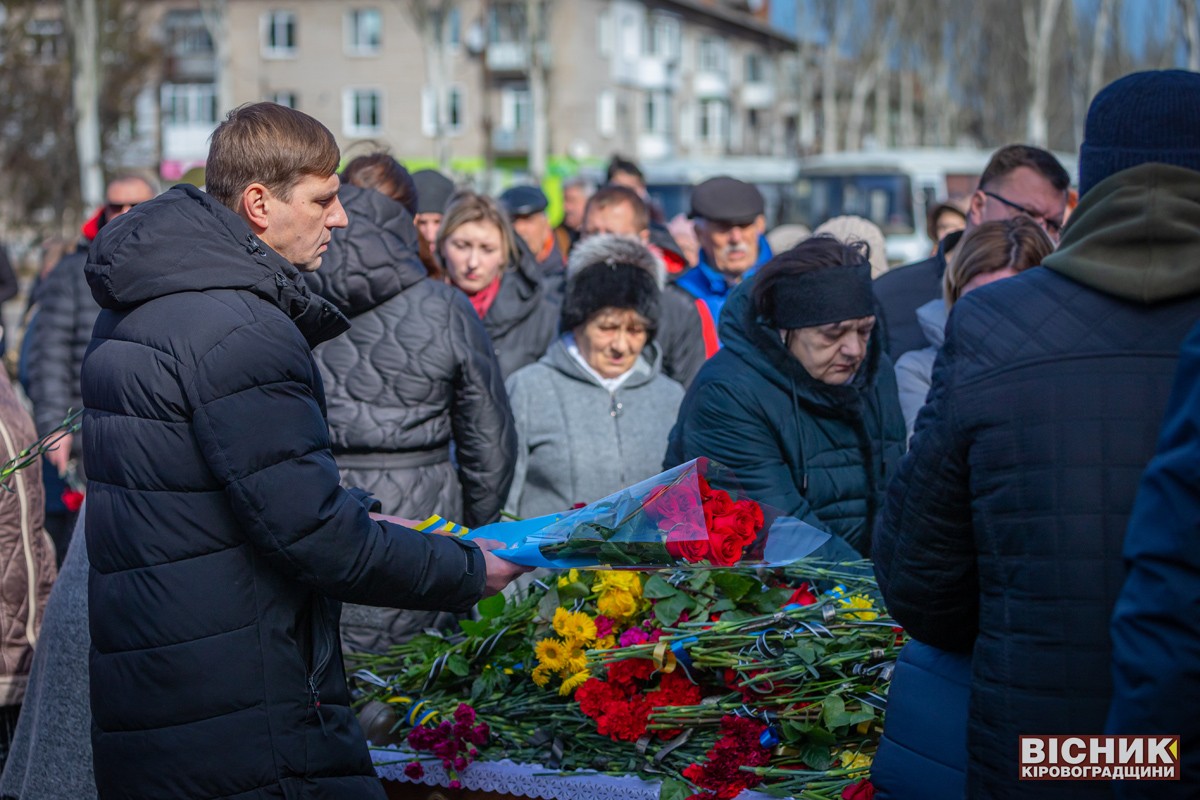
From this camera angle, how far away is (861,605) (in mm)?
3598

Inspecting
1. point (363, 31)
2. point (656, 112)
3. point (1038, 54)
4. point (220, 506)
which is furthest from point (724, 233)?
point (656, 112)

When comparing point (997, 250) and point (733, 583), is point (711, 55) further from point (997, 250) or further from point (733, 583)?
point (733, 583)

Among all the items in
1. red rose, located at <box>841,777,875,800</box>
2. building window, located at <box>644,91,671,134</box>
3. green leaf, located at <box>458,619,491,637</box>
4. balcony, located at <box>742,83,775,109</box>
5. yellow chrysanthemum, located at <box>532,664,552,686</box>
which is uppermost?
balcony, located at <box>742,83,775,109</box>

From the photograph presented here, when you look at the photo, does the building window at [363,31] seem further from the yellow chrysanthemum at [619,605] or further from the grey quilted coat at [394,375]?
the yellow chrysanthemum at [619,605]

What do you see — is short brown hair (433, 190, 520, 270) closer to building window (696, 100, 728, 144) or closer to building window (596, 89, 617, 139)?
building window (596, 89, 617, 139)

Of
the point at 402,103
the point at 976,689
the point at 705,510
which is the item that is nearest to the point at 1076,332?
the point at 976,689

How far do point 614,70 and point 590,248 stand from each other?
4867 centimetres

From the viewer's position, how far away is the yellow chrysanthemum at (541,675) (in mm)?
3680

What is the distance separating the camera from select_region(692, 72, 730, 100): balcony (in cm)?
6253

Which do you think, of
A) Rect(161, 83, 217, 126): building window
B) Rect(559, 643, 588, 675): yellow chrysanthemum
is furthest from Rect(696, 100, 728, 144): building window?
Rect(559, 643, 588, 675): yellow chrysanthemum

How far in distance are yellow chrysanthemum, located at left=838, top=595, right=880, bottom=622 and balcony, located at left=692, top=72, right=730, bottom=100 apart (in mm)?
60482

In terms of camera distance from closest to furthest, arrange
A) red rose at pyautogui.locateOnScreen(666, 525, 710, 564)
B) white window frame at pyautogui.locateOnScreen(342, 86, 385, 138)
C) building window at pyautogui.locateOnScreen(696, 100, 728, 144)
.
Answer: red rose at pyautogui.locateOnScreen(666, 525, 710, 564) → white window frame at pyautogui.locateOnScreen(342, 86, 385, 138) → building window at pyautogui.locateOnScreen(696, 100, 728, 144)

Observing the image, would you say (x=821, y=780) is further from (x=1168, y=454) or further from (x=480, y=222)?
(x=480, y=222)

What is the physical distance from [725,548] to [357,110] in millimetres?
50140
